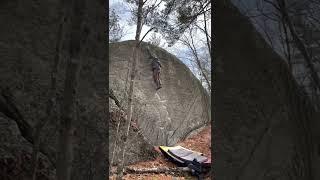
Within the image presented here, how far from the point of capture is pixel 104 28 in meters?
4.04

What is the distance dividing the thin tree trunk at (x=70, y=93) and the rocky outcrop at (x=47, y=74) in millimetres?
1514

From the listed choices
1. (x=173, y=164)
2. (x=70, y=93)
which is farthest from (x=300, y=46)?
(x=173, y=164)

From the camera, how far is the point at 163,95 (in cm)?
1631

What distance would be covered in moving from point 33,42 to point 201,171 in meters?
8.27

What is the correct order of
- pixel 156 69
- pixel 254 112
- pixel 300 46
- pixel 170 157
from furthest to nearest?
pixel 156 69
pixel 170 157
pixel 254 112
pixel 300 46

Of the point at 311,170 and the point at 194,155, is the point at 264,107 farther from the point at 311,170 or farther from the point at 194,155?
the point at 194,155

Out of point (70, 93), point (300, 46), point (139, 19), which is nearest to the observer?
point (70, 93)

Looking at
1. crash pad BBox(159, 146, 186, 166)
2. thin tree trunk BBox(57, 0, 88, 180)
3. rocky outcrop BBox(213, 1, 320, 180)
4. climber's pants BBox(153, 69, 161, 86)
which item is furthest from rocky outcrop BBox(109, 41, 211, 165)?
thin tree trunk BBox(57, 0, 88, 180)

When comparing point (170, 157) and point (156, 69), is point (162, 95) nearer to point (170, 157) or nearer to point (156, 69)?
point (156, 69)

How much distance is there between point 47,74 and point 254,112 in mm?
1727

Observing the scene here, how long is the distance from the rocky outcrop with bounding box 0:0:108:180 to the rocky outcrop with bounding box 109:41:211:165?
9810 mm

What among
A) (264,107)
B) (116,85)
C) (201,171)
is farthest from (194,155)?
(264,107)

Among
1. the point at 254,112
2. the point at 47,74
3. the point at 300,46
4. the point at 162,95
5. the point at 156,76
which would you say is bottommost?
the point at 254,112

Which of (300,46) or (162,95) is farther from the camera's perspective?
(162,95)
